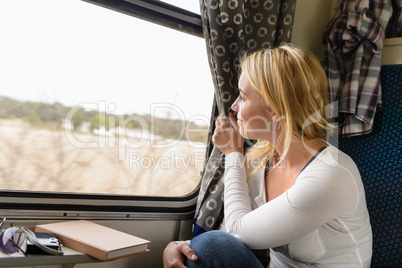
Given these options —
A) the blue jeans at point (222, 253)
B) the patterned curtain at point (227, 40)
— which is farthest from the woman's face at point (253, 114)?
the blue jeans at point (222, 253)

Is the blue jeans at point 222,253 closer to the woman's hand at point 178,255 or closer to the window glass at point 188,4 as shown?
the woman's hand at point 178,255

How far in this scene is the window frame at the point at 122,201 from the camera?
1404mm

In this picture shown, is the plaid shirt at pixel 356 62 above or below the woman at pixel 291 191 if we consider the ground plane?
above

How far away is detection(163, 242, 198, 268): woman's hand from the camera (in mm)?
1277

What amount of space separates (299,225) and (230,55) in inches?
31.1

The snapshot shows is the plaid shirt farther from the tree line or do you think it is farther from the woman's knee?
the woman's knee

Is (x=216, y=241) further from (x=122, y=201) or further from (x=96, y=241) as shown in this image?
(x=122, y=201)

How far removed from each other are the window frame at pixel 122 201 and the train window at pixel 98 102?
0.04 meters

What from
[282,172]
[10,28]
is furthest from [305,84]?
[10,28]

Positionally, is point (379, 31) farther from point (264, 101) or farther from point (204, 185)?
point (204, 185)

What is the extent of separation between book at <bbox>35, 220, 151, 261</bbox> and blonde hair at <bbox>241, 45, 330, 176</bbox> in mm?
622

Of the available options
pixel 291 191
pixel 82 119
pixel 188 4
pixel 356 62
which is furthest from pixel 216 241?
pixel 356 62

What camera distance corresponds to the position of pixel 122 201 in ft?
5.38

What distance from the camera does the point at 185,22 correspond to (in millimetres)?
1730
